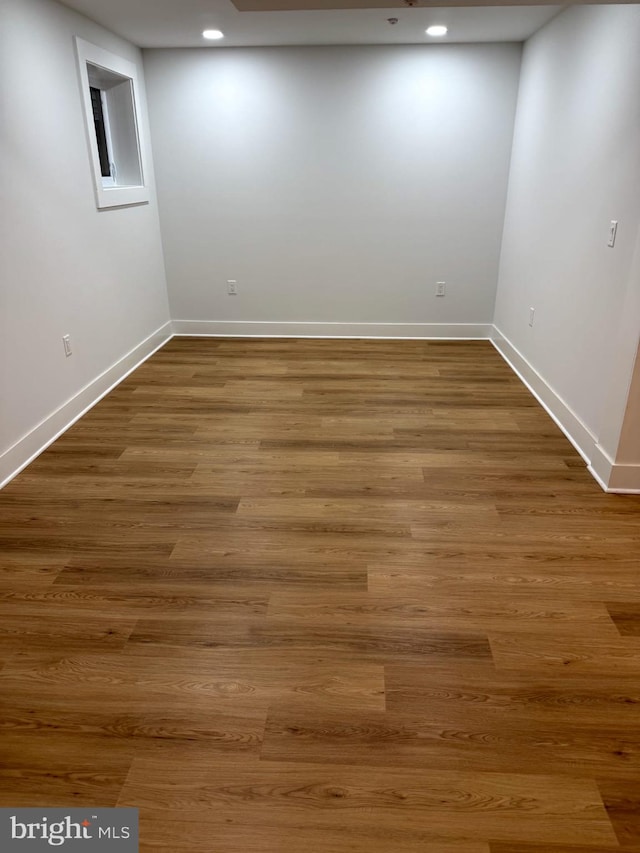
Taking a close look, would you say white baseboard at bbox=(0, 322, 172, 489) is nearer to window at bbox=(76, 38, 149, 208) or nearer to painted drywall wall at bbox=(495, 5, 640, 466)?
window at bbox=(76, 38, 149, 208)

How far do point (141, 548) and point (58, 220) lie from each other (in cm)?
211

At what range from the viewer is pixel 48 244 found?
10.8 ft

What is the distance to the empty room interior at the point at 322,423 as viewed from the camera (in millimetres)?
1506

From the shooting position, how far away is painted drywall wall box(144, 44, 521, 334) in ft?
15.2

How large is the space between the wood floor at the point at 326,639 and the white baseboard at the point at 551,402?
9cm

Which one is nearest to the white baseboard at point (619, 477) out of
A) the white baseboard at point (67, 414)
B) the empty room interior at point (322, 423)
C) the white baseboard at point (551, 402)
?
the empty room interior at point (322, 423)

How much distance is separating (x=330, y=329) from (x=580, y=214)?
2537 millimetres

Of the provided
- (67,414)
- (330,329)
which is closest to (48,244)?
(67,414)

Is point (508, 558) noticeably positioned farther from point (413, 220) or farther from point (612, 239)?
point (413, 220)

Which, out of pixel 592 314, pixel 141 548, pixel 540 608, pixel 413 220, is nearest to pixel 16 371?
pixel 141 548

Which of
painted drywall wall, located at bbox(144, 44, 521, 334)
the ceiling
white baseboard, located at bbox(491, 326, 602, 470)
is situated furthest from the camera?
painted drywall wall, located at bbox(144, 44, 521, 334)
